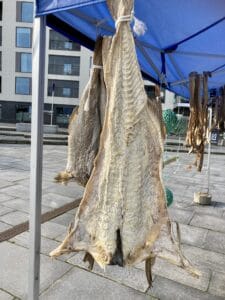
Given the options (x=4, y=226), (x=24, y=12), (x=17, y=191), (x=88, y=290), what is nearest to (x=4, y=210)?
(x=4, y=226)

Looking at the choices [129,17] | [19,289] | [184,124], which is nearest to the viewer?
[129,17]

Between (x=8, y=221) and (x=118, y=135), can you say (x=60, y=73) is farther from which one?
(x=118, y=135)

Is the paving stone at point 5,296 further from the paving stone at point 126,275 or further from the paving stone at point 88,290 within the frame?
the paving stone at point 126,275

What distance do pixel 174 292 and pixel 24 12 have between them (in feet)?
131

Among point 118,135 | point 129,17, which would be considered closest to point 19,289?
point 118,135

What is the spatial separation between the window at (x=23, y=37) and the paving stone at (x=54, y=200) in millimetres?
35370

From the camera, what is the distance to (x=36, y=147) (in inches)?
80.7

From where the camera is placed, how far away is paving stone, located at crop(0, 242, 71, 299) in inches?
119

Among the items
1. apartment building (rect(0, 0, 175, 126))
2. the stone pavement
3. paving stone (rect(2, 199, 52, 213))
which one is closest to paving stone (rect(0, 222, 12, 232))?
the stone pavement

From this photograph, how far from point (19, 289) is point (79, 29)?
2.44 meters

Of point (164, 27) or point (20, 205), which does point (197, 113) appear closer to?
point (164, 27)

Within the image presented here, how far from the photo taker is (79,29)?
2316 millimetres

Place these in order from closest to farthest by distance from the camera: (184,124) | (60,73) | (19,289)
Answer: (19,289), (184,124), (60,73)

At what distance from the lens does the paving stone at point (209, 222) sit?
5.06m
